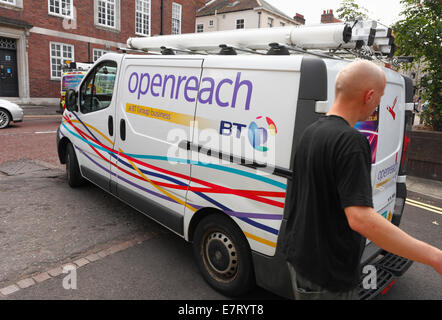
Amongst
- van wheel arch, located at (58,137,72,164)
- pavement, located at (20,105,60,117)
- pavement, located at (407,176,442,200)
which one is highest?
van wheel arch, located at (58,137,72,164)

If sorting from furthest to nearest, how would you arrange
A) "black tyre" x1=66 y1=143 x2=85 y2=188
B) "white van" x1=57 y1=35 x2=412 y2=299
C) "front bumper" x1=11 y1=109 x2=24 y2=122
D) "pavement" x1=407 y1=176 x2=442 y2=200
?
1. "front bumper" x1=11 y1=109 x2=24 y2=122
2. "pavement" x1=407 y1=176 x2=442 y2=200
3. "black tyre" x1=66 y1=143 x2=85 y2=188
4. "white van" x1=57 y1=35 x2=412 y2=299

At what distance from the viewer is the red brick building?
64.0 ft

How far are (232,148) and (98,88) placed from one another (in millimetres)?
2950

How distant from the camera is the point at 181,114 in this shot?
3.49 metres

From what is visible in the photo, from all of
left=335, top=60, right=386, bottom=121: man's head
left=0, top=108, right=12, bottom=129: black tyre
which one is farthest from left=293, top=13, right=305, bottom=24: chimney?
left=335, top=60, right=386, bottom=121: man's head

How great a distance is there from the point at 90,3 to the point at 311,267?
25.2 m

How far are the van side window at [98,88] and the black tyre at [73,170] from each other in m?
0.86

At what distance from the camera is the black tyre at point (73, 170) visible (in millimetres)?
5808

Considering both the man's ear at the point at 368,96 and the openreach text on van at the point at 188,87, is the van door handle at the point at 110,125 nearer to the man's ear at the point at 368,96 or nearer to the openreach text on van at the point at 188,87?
the openreach text on van at the point at 188,87

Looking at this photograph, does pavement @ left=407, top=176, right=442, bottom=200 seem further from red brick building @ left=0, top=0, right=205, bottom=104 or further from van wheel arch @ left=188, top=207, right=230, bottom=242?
red brick building @ left=0, top=0, right=205, bottom=104

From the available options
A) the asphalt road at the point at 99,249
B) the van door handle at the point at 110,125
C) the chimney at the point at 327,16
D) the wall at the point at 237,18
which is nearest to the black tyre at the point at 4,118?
the asphalt road at the point at 99,249

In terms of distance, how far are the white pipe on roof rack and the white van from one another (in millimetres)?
320

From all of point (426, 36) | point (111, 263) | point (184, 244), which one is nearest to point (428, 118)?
point (426, 36)

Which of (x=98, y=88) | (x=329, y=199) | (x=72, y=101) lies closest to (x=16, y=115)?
(x=72, y=101)
